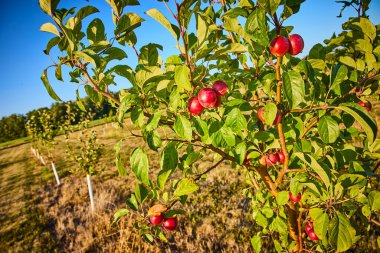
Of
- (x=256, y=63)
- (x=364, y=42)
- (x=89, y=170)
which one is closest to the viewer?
(x=364, y=42)

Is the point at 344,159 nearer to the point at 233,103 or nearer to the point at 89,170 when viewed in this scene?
the point at 233,103

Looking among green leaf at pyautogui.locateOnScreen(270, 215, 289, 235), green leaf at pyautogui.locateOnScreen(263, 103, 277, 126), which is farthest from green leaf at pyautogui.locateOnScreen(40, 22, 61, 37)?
green leaf at pyautogui.locateOnScreen(270, 215, 289, 235)

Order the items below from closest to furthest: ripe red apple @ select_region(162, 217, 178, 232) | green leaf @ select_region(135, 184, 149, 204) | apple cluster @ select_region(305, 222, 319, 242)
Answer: green leaf @ select_region(135, 184, 149, 204), ripe red apple @ select_region(162, 217, 178, 232), apple cluster @ select_region(305, 222, 319, 242)

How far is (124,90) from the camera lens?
1489 mm

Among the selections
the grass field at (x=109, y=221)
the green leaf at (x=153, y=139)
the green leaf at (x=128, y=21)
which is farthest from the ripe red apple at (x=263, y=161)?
the grass field at (x=109, y=221)

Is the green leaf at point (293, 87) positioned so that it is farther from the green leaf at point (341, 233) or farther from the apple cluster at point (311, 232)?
the apple cluster at point (311, 232)

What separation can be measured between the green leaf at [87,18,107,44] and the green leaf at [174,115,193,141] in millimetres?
670

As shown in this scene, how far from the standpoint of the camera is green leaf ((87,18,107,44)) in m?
1.25

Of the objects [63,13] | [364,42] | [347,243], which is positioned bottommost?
[347,243]

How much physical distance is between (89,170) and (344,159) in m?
6.73

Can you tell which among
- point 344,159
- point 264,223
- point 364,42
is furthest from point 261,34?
point 264,223

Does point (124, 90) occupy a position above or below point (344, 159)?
above

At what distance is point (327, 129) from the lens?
3.78ft

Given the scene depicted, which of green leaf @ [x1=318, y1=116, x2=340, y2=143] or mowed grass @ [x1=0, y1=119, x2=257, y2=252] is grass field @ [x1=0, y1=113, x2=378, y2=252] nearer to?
mowed grass @ [x1=0, y1=119, x2=257, y2=252]
